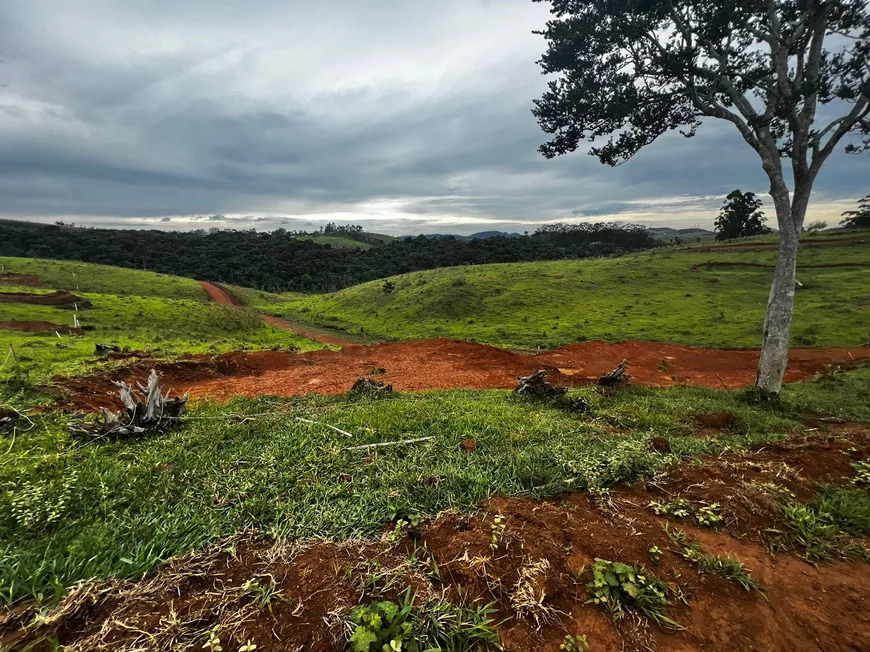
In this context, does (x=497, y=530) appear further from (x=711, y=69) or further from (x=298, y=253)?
(x=298, y=253)

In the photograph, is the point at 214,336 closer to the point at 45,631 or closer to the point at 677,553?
the point at 45,631

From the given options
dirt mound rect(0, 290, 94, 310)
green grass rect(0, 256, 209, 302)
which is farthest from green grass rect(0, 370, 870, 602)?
green grass rect(0, 256, 209, 302)

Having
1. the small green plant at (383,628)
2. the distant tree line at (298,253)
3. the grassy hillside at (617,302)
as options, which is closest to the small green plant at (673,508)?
the small green plant at (383,628)

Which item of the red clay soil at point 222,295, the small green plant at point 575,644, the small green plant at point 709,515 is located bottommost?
the red clay soil at point 222,295

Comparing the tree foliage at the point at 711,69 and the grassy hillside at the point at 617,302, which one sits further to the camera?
the grassy hillside at the point at 617,302

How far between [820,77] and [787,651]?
1092 cm

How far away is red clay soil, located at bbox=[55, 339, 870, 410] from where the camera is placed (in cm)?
A: 1123

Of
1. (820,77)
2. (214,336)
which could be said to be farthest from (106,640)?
(214,336)

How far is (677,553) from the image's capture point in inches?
117

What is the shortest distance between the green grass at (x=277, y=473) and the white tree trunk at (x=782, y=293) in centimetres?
251

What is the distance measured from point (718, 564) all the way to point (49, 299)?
39.3 m

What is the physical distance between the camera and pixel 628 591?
2559mm

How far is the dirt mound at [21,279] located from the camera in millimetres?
36987

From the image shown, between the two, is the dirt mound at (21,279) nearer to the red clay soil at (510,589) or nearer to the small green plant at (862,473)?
the red clay soil at (510,589)
